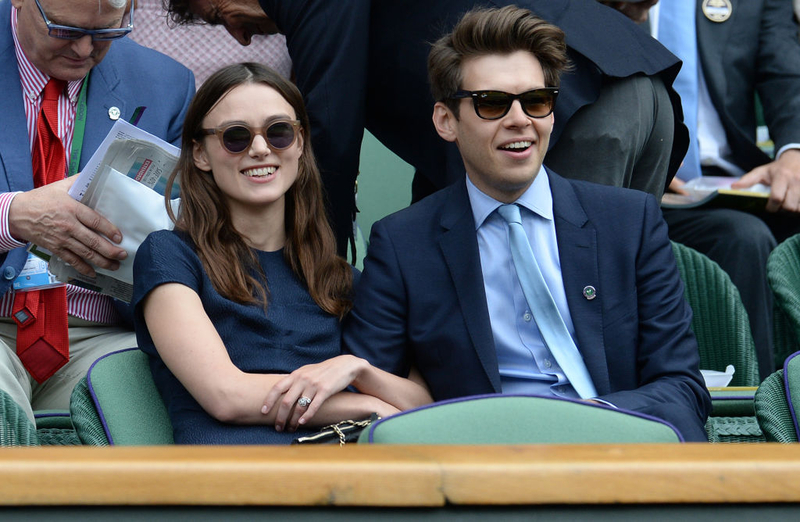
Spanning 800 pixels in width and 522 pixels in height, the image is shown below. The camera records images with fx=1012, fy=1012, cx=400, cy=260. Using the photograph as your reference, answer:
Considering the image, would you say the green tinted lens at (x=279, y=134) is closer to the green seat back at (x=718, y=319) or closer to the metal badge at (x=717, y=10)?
the green seat back at (x=718, y=319)

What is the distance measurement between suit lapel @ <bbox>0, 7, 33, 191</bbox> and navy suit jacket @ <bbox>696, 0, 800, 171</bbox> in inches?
101

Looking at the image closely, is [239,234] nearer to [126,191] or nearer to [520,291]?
[126,191]

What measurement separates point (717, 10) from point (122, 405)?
2.98 meters

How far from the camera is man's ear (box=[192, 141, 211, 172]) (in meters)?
2.29

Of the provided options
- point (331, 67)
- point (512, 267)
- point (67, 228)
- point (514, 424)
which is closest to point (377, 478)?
point (514, 424)

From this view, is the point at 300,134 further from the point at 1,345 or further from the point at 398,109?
the point at 1,345

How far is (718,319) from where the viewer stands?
2889 mm

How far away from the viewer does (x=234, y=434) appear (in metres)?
1.97

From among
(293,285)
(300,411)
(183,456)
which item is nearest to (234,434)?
(300,411)

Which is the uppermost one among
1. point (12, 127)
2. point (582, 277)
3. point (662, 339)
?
point (12, 127)

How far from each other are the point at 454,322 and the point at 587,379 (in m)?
0.29

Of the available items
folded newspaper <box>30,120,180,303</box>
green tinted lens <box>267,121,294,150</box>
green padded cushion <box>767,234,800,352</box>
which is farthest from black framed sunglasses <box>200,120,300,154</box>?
green padded cushion <box>767,234,800,352</box>

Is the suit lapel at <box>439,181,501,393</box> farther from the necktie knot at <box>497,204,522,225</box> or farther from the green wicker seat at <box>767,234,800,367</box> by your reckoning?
Answer: the green wicker seat at <box>767,234,800,367</box>

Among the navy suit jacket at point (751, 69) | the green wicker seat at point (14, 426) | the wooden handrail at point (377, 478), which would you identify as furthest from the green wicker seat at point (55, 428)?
the navy suit jacket at point (751, 69)
